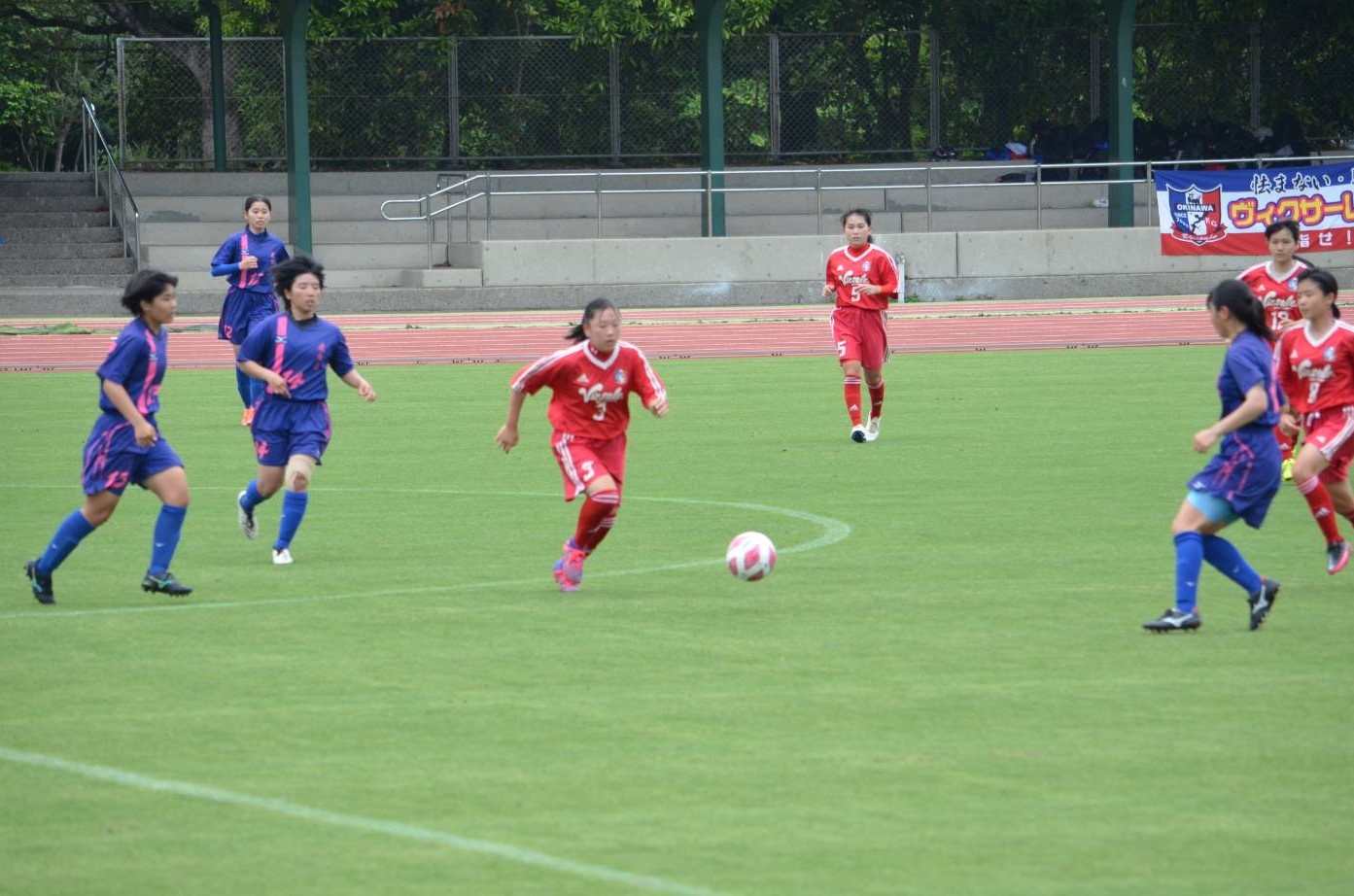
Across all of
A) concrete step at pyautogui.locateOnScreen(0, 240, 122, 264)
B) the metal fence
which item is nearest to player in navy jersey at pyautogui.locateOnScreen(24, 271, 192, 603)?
concrete step at pyautogui.locateOnScreen(0, 240, 122, 264)

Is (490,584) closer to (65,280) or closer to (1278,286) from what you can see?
(1278,286)

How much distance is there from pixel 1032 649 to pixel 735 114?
32.5 m

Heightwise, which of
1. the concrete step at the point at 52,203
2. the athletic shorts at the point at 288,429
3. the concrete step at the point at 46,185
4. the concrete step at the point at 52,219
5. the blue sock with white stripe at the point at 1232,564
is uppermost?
the concrete step at the point at 46,185

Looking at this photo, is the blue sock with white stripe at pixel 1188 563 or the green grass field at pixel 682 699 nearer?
the green grass field at pixel 682 699

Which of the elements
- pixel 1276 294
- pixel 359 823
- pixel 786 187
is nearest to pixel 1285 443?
pixel 1276 294

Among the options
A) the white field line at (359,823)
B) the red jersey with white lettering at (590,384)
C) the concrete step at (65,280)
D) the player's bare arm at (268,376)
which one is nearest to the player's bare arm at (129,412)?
the player's bare arm at (268,376)

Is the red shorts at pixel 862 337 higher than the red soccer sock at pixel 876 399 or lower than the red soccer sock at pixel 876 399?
higher

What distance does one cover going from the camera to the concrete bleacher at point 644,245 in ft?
112

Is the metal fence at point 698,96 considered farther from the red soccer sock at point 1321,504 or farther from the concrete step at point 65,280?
the red soccer sock at point 1321,504

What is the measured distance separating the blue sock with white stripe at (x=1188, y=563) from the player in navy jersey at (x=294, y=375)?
14.9 ft

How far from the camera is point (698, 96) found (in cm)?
4078

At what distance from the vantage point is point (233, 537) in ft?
40.4

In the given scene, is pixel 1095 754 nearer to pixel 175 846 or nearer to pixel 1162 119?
pixel 175 846

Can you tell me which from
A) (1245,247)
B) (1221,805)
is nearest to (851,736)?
(1221,805)
